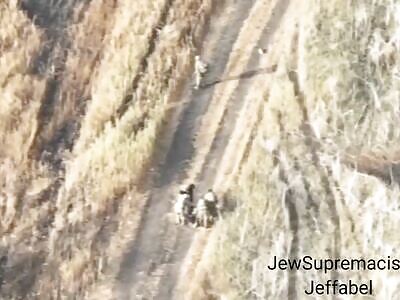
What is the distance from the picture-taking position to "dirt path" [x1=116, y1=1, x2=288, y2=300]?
1365 millimetres

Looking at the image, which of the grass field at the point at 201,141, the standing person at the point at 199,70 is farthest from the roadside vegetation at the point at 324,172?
the standing person at the point at 199,70

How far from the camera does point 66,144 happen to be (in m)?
1.40

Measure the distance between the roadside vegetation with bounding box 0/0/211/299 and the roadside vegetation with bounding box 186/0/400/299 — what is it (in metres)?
0.16

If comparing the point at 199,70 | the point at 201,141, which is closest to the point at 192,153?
the point at 201,141

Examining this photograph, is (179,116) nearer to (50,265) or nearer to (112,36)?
(112,36)

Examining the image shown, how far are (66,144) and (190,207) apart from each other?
0.74 ft

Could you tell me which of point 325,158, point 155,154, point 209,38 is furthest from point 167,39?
point 325,158

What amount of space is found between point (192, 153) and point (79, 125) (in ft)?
0.62

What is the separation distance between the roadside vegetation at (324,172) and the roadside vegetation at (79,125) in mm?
163

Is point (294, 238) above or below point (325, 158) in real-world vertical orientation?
below

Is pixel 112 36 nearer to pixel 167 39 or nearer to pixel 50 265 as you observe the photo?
pixel 167 39

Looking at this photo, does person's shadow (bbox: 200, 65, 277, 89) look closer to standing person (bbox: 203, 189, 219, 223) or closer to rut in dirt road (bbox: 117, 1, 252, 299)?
rut in dirt road (bbox: 117, 1, 252, 299)

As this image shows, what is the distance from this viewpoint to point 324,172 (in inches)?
53.5

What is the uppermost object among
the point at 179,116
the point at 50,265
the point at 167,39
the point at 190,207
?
the point at 167,39
